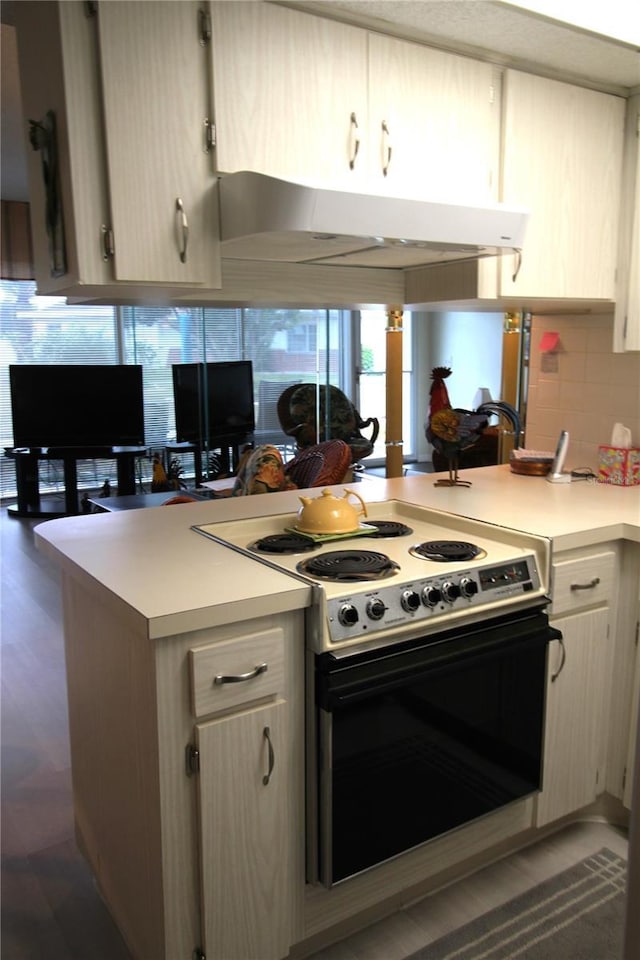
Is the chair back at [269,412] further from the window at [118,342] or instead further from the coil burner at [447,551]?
the coil burner at [447,551]

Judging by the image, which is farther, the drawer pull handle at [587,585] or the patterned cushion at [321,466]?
the patterned cushion at [321,466]

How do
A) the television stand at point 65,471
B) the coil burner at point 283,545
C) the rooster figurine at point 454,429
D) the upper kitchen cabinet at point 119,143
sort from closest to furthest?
the upper kitchen cabinet at point 119,143
the coil burner at point 283,545
the rooster figurine at point 454,429
the television stand at point 65,471

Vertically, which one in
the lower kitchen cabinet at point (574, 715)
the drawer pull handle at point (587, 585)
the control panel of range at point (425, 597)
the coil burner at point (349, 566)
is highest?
the coil burner at point (349, 566)

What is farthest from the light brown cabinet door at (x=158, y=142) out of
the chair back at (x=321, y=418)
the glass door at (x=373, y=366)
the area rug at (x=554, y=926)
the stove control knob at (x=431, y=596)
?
the glass door at (x=373, y=366)

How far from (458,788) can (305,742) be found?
18.9 inches

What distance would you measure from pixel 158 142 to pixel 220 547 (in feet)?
3.29

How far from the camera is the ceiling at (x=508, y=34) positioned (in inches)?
79.8

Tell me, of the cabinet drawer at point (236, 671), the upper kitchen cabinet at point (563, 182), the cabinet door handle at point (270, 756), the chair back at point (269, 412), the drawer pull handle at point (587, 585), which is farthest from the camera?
the chair back at point (269, 412)

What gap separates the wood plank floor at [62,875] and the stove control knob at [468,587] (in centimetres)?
87

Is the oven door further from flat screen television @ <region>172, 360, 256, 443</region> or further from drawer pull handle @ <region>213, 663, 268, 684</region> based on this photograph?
flat screen television @ <region>172, 360, 256, 443</region>

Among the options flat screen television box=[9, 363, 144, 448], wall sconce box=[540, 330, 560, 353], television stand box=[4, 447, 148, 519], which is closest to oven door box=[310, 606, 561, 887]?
wall sconce box=[540, 330, 560, 353]

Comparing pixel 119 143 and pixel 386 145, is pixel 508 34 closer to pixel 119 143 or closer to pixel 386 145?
pixel 386 145

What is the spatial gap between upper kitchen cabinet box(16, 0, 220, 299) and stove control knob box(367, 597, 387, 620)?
921 mm

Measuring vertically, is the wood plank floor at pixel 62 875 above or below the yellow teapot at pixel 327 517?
below
